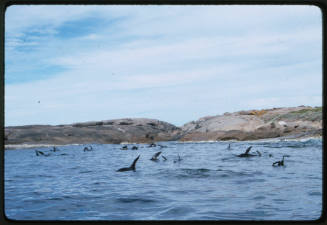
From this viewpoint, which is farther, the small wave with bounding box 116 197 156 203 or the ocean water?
the small wave with bounding box 116 197 156 203

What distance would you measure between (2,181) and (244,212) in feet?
8.24

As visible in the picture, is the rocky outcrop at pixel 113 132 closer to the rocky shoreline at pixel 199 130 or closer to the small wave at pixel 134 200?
the rocky shoreline at pixel 199 130

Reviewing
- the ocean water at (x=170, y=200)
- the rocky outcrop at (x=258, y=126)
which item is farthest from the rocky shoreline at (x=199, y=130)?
the ocean water at (x=170, y=200)

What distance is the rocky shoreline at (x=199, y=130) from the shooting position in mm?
17984

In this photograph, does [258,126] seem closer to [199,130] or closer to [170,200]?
[199,130]

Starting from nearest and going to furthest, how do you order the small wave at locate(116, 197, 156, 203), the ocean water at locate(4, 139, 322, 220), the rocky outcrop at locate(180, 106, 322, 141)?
the ocean water at locate(4, 139, 322, 220)
the small wave at locate(116, 197, 156, 203)
the rocky outcrop at locate(180, 106, 322, 141)

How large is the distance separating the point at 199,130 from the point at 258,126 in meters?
4.64

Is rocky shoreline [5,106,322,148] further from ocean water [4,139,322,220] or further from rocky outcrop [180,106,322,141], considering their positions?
ocean water [4,139,322,220]

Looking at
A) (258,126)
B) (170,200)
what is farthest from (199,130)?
(170,200)

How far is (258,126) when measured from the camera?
19875 mm

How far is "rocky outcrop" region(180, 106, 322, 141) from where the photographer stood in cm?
1788

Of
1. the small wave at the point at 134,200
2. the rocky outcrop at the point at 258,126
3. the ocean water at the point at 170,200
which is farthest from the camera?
the rocky outcrop at the point at 258,126

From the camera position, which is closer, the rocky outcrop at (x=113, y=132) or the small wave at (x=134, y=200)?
the small wave at (x=134, y=200)

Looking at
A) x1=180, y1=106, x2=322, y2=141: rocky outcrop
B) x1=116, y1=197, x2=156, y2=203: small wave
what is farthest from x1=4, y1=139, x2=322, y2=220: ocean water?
x1=180, y1=106, x2=322, y2=141: rocky outcrop
